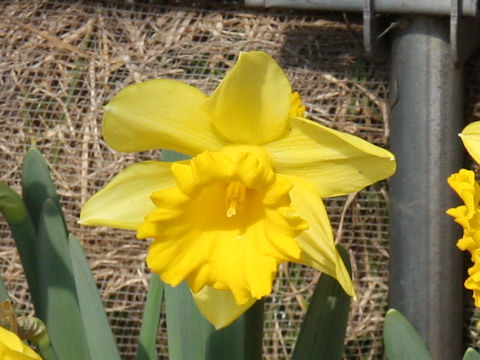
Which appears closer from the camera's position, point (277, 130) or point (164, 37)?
point (277, 130)

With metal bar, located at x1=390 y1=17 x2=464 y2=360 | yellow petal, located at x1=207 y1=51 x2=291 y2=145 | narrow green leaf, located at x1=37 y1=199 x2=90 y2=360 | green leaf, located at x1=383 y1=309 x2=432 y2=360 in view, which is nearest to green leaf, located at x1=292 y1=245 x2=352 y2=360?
green leaf, located at x1=383 y1=309 x2=432 y2=360

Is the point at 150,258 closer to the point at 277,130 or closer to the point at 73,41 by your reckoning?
the point at 277,130

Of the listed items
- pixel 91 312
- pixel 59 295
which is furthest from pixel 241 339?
pixel 59 295

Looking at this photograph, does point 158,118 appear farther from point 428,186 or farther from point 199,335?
point 428,186

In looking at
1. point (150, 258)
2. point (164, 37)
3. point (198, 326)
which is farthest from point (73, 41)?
point (150, 258)

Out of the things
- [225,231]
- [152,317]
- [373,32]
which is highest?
[373,32]

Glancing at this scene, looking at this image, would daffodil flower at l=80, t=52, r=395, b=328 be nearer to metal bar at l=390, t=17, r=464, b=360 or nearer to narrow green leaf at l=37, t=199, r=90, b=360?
narrow green leaf at l=37, t=199, r=90, b=360

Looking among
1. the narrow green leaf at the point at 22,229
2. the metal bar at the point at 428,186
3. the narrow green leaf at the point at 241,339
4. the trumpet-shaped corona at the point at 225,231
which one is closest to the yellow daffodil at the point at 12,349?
the trumpet-shaped corona at the point at 225,231
